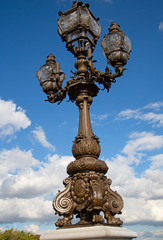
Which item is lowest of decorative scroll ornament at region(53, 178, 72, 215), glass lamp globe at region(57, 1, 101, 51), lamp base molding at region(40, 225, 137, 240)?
A: lamp base molding at region(40, 225, 137, 240)

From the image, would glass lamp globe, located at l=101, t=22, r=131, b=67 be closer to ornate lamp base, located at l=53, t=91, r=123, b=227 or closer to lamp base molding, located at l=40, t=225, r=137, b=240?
ornate lamp base, located at l=53, t=91, r=123, b=227

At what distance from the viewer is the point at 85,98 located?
567cm

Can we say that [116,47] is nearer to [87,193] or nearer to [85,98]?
[85,98]

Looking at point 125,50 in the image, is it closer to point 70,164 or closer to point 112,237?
point 70,164

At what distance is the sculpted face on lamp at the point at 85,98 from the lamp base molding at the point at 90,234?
0.22 m

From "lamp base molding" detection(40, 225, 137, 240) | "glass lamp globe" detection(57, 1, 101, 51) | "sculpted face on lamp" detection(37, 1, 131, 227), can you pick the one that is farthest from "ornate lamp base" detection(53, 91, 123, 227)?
"glass lamp globe" detection(57, 1, 101, 51)

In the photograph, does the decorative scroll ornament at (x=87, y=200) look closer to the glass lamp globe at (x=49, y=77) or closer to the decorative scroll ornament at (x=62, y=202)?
the decorative scroll ornament at (x=62, y=202)

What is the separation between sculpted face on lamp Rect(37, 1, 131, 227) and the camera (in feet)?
15.3

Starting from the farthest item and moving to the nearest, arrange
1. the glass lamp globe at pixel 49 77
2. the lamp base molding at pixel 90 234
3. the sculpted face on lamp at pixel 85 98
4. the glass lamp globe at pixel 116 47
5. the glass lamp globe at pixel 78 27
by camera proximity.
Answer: the glass lamp globe at pixel 49 77 < the glass lamp globe at pixel 78 27 < the glass lamp globe at pixel 116 47 < the sculpted face on lamp at pixel 85 98 < the lamp base molding at pixel 90 234

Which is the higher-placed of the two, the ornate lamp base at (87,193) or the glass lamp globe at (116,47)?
the glass lamp globe at (116,47)

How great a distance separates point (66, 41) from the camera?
613 centimetres

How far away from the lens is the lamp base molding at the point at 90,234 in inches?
154

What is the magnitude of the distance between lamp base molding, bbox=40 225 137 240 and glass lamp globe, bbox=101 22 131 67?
10.9ft

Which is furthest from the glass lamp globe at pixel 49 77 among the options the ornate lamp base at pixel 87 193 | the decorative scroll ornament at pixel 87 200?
the decorative scroll ornament at pixel 87 200
